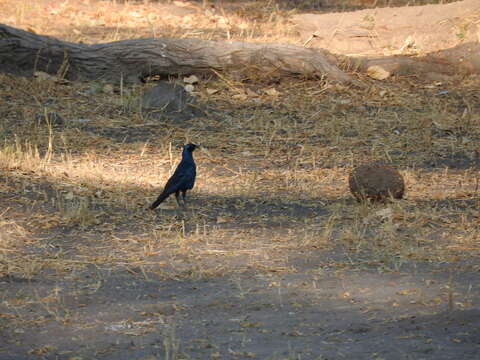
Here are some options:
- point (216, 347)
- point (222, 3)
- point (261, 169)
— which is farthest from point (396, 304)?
point (222, 3)

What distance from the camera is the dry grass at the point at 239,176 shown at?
566 centimetres

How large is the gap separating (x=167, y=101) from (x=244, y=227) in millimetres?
3622

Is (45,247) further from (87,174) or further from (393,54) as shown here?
(393,54)

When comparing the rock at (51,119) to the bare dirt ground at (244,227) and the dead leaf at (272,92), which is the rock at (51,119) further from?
the dead leaf at (272,92)

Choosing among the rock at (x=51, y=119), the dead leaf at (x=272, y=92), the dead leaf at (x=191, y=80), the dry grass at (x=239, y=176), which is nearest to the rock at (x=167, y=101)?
the dry grass at (x=239, y=176)

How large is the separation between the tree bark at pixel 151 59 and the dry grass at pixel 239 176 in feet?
0.72

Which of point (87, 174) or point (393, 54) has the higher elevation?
point (393, 54)

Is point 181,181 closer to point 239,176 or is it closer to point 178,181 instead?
point 178,181

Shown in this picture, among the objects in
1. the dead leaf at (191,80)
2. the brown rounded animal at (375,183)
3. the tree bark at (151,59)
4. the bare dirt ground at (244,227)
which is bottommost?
the bare dirt ground at (244,227)

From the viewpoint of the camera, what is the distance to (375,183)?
6.59m

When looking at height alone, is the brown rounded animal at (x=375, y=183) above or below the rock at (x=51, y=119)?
above

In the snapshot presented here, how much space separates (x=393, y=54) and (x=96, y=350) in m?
8.45

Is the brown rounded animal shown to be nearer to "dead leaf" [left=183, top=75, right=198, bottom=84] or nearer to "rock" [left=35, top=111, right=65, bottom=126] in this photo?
"rock" [left=35, top=111, right=65, bottom=126]

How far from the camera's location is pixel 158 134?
903cm
